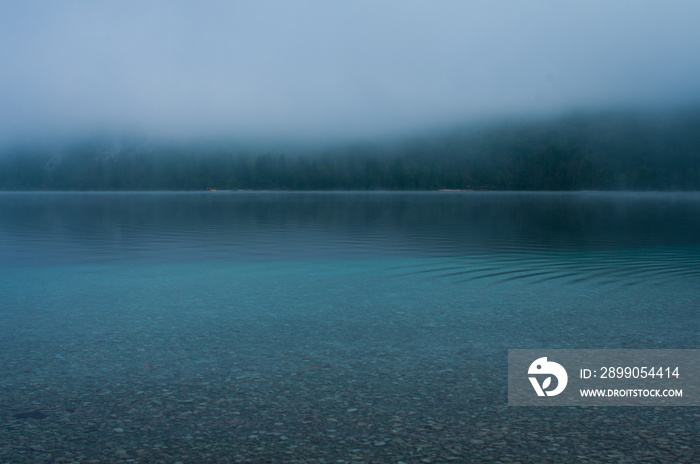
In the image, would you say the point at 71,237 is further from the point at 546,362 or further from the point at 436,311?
the point at 546,362

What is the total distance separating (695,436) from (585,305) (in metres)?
7.90

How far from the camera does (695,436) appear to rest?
24.2ft

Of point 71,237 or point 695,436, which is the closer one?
point 695,436

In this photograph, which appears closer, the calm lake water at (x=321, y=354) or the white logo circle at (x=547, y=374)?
the calm lake water at (x=321, y=354)

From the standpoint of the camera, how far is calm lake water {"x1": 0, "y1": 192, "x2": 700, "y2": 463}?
7180 millimetres

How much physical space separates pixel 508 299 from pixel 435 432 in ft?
29.6

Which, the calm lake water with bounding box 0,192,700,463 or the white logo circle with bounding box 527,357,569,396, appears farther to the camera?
the white logo circle with bounding box 527,357,569,396

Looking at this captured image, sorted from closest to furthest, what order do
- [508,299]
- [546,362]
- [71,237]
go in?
[546,362] < [508,299] < [71,237]

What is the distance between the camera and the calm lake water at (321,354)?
23.6 ft

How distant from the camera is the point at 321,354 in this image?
35.2ft

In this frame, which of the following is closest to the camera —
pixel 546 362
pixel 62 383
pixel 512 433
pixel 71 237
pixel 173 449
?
pixel 173 449

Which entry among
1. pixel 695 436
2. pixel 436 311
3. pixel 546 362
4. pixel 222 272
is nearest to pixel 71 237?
pixel 222 272

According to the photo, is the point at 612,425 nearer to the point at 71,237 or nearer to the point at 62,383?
the point at 62,383

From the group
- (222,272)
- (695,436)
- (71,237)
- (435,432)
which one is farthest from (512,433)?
(71,237)
